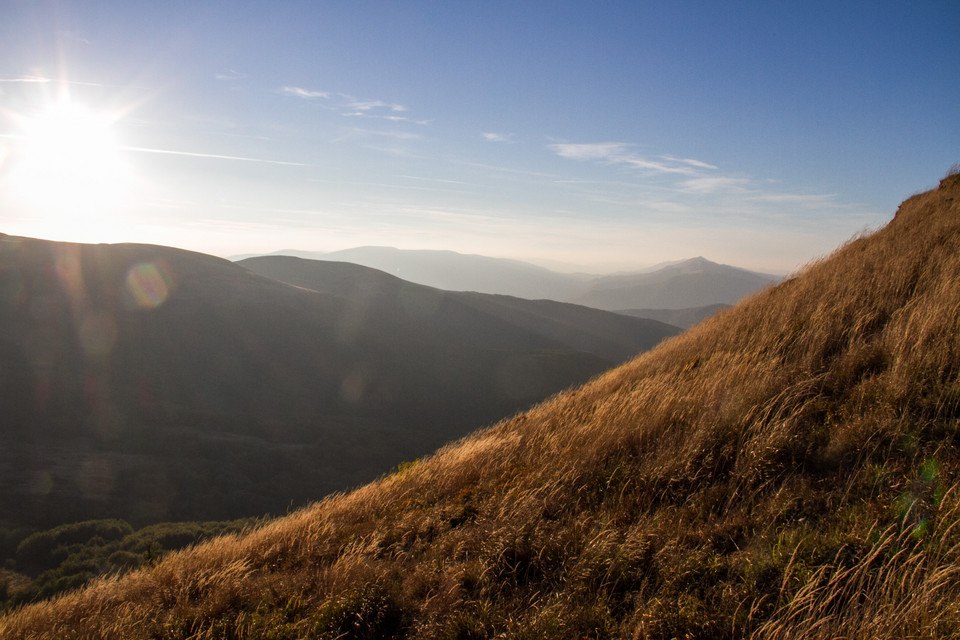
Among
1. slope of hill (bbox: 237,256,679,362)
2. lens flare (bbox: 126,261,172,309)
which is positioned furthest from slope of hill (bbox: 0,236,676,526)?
slope of hill (bbox: 237,256,679,362)

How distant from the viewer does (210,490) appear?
34688 millimetres

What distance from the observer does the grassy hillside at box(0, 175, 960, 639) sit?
237 centimetres

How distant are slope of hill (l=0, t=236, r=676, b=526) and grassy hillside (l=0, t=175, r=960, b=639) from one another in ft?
109

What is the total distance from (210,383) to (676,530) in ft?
196

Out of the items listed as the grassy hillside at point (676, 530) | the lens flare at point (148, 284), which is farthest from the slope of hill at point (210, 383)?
the grassy hillside at point (676, 530)

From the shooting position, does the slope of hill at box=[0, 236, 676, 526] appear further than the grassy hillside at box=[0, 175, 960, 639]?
Yes

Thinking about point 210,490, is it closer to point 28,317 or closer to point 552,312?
point 28,317

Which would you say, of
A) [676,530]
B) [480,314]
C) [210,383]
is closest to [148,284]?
[210,383]

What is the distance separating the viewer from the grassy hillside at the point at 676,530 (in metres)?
2.37

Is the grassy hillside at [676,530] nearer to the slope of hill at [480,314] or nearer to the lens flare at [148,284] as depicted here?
the lens flare at [148,284]

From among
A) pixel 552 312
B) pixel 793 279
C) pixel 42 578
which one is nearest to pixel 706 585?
pixel 793 279

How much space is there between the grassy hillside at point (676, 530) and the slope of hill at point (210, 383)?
33.2 m

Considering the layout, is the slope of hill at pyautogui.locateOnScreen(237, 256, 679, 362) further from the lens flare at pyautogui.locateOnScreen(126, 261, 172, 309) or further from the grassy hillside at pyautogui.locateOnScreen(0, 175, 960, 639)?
the grassy hillside at pyautogui.locateOnScreen(0, 175, 960, 639)

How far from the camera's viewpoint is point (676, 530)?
2996mm
